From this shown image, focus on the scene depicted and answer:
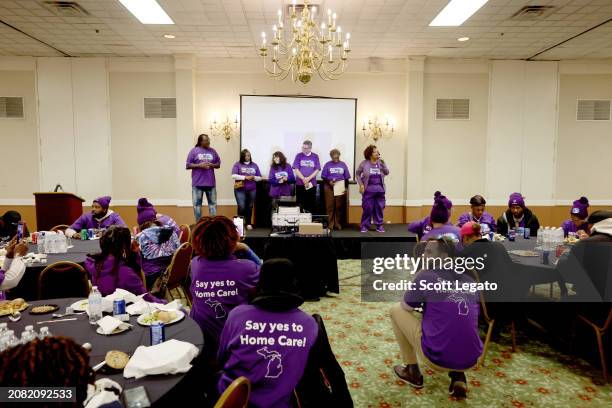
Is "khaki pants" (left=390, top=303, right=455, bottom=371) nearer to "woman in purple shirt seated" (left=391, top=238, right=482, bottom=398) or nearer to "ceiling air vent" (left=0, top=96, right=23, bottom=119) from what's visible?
"woman in purple shirt seated" (left=391, top=238, right=482, bottom=398)

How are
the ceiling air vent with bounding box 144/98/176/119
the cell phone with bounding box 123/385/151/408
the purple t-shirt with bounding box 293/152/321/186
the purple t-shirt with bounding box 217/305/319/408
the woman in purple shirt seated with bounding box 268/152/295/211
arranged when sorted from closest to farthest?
the cell phone with bounding box 123/385/151/408 → the purple t-shirt with bounding box 217/305/319/408 → the woman in purple shirt seated with bounding box 268/152/295/211 → the purple t-shirt with bounding box 293/152/321/186 → the ceiling air vent with bounding box 144/98/176/119

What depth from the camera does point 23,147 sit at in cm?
866

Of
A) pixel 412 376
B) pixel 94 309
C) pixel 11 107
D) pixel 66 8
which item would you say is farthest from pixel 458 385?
pixel 11 107

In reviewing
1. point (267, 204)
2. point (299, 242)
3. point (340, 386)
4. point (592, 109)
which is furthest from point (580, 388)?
point (592, 109)

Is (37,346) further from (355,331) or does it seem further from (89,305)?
(355,331)

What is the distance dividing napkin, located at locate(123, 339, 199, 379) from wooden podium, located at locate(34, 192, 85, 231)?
17.8ft

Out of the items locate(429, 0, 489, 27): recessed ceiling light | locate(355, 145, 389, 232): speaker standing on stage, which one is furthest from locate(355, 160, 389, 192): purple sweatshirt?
locate(429, 0, 489, 27): recessed ceiling light

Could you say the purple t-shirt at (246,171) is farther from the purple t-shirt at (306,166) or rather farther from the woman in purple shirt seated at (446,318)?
the woman in purple shirt seated at (446,318)

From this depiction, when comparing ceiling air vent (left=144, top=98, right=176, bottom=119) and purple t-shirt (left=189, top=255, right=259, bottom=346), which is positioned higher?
ceiling air vent (left=144, top=98, right=176, bottom=119)

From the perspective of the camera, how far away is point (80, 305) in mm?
→ 2623

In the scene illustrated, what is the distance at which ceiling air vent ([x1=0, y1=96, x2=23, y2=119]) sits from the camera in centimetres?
859

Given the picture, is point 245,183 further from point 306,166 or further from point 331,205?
point 331,205

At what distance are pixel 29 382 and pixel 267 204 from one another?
7.36 meters

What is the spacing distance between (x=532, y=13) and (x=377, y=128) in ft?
11.6
